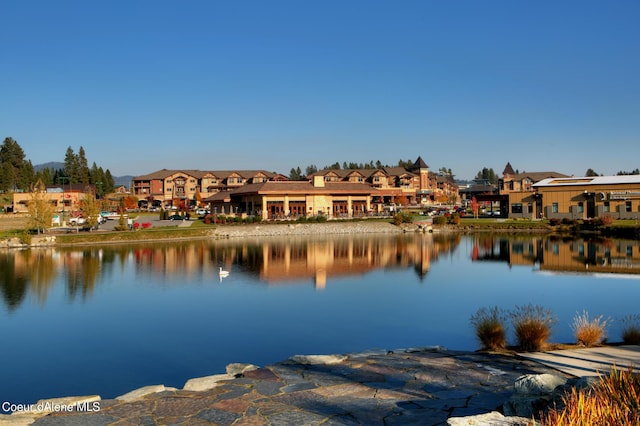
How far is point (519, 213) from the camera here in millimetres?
60969

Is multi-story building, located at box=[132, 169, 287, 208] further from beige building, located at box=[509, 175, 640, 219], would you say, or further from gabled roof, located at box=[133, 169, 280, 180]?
beige building, located at box=[509, 175, 640, 219]

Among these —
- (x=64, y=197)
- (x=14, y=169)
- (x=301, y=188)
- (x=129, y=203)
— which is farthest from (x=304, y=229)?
(x=14, y=169)

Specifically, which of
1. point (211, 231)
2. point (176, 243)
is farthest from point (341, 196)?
point (176, 243)

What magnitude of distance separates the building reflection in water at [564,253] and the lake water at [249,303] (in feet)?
0.39

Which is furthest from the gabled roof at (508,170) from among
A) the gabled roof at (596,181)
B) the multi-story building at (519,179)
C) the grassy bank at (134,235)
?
the grassy bank at (134,235)

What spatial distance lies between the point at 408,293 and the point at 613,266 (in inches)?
546

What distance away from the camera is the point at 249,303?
19016mm

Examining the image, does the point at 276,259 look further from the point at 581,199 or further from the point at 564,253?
the point at 581,199

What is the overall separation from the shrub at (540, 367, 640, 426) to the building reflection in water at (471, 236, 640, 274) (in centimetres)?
2305

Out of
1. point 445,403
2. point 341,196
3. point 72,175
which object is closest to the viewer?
point 445,403

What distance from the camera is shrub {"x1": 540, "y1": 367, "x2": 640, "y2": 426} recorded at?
4.16 meters

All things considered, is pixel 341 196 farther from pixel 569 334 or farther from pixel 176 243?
pixel 569 334

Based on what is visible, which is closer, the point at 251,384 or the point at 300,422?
the point at 300,422

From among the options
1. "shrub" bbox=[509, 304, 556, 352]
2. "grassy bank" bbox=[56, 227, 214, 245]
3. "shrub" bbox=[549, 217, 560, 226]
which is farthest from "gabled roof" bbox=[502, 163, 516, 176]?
"shrub" bbox=[509, 304, 556, 352]
